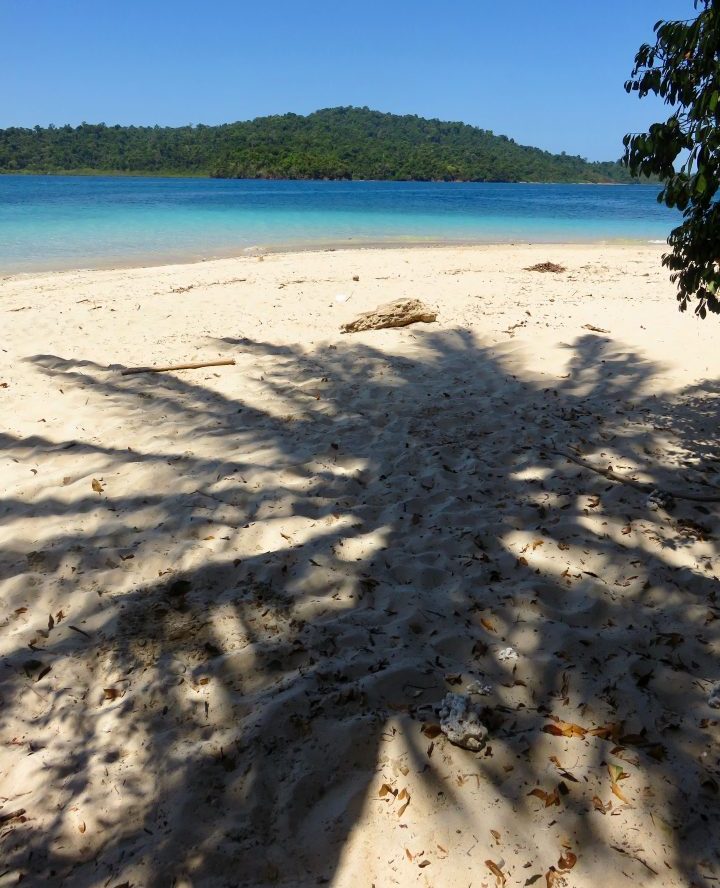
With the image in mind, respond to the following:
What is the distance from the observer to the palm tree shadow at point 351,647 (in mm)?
1797

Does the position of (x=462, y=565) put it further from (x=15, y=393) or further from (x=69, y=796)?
(x=15, y=393)

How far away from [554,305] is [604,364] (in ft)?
8.41

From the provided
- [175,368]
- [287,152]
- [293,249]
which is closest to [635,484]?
[175,368]

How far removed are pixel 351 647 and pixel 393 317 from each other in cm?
527

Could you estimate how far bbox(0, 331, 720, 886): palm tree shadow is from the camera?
1.80 m

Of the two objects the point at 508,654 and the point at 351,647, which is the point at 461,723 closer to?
the point at 508,654

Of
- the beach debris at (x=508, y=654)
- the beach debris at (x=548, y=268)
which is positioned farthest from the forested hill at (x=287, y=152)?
the beach debris at (x=508, y=654)

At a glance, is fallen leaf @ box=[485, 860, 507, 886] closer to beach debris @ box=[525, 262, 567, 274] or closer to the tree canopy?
the tree canopy

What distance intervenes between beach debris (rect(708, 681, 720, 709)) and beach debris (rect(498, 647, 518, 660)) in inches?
26.3

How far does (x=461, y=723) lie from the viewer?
2.07 metres

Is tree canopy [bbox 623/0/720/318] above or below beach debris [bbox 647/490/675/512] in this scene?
above

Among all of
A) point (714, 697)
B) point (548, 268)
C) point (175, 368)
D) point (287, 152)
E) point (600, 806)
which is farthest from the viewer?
point (287, 152)

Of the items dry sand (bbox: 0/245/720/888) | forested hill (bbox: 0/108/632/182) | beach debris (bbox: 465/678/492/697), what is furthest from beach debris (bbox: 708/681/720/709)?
forested hill (bbox: 0/108/632/182)

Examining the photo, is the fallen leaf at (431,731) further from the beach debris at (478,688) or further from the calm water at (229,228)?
the calm water at (229,228)
